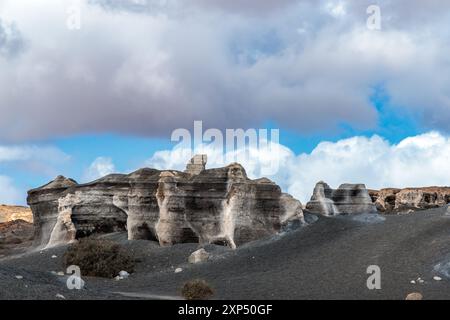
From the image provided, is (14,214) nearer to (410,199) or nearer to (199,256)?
(410,199)

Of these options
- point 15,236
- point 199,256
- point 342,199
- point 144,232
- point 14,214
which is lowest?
point 199,256

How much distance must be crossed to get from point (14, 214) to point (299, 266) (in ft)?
262

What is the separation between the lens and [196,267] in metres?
33.1

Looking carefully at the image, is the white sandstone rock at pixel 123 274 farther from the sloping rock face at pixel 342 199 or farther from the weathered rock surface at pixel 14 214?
the weathered rock surface at pixel 14 214

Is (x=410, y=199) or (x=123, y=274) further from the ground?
(x=410, y=199)

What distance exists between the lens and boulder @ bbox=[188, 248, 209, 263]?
34.7 meters

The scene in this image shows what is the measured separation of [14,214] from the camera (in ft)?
339

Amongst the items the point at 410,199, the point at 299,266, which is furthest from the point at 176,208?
the point at 410,199

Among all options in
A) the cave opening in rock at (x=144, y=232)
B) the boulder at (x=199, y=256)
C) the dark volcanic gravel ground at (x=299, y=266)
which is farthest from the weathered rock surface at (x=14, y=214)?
the boulder at (x=199, y=256)

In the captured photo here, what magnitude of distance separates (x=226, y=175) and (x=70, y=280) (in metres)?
14.5

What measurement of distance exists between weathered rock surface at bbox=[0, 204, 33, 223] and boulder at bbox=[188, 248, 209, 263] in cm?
6876
